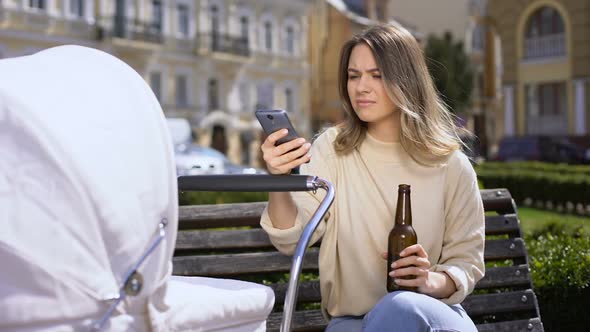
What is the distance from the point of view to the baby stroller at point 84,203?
194cm

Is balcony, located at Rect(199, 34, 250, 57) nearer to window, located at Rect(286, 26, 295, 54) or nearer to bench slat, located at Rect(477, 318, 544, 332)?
window, located at Rect(286, 26, 295, 54)

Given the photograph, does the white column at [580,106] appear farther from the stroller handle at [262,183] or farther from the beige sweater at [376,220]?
the stroller handle at [262,183]

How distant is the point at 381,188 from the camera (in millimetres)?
3148

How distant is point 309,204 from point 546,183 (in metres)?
14.3

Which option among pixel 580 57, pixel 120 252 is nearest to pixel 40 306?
pixel 120 252

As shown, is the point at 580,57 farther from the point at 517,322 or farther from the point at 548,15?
the point at 517,322

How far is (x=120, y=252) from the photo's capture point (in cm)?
201

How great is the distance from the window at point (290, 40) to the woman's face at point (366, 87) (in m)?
42.2

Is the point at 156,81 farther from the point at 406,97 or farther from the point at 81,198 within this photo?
the point at 81,198

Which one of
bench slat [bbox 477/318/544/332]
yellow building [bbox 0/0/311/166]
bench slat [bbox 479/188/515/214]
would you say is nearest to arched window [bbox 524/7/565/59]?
yellow building [bbox 0/0/311/166]

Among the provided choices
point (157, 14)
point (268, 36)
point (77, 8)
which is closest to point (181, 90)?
point (157, 14)

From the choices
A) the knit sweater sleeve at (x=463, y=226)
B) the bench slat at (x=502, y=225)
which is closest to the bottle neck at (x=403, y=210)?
the knit sweater sleeve at (x=463, y=226)

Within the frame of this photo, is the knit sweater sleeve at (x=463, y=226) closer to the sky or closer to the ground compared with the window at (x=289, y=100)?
closer to the ground

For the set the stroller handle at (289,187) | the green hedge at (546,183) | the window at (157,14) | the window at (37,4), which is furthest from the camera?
the window at (157,14)
